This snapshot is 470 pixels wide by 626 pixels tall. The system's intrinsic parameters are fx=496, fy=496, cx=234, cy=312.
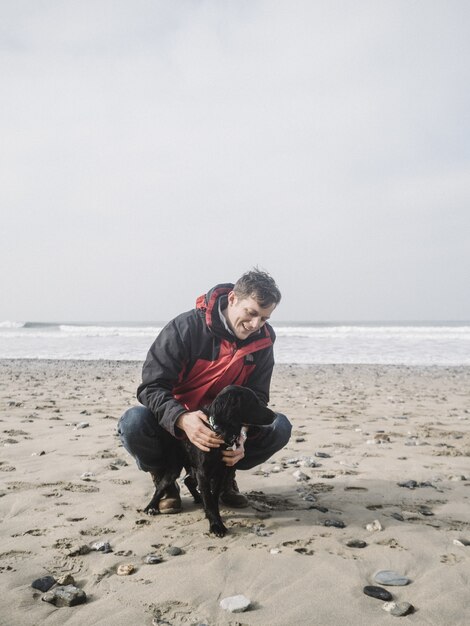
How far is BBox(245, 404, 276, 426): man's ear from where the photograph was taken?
3.25m

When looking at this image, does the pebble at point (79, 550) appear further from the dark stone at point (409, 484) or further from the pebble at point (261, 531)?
the dark stone at point (409, 484)

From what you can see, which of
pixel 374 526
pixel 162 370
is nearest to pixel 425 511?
pixel 374 526

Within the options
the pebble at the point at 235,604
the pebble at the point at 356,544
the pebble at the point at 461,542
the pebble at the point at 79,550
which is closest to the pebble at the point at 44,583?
the pebble at the point at 79,550

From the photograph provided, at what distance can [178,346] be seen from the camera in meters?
3.48

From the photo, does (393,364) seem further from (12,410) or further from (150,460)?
(150,460)

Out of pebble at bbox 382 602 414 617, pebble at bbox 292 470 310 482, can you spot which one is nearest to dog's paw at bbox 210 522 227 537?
pebble at bbox 382 602 414 617

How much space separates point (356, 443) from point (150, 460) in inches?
118

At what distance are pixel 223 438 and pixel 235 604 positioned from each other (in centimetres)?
98

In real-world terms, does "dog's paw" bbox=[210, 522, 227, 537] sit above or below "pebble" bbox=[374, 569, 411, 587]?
below

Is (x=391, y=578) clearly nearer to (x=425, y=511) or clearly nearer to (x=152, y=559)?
(x=425, y=511)

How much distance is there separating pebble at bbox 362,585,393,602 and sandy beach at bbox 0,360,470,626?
0.04 meters

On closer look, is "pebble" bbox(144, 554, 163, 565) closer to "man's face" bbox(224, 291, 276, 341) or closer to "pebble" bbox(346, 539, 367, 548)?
"pebble" bbox(346, 539, 367, 548)

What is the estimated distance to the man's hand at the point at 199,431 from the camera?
10.1 feet

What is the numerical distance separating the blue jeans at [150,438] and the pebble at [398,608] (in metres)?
1.48
